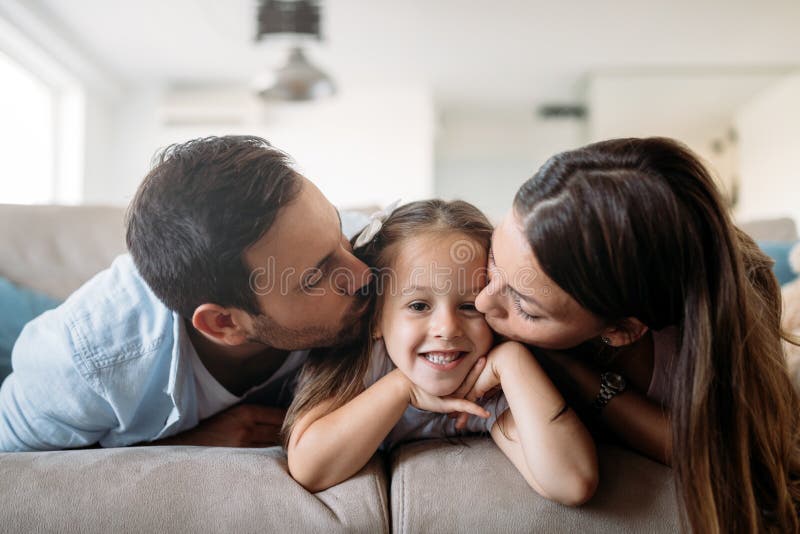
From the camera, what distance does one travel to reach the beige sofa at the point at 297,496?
67 cm

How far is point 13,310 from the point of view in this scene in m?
1.23

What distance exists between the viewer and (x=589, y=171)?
26.0 inches

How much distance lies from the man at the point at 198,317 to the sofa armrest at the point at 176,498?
0.13 metres

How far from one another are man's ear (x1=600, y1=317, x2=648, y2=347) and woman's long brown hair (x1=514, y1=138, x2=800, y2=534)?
19 millimetres

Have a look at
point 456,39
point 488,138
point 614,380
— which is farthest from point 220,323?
point 488,138

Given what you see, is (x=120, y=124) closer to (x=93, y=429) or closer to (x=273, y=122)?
(x=273, y=122)

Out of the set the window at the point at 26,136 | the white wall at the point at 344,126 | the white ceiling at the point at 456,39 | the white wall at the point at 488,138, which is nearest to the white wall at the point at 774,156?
the white ceiling at the point at 456,39

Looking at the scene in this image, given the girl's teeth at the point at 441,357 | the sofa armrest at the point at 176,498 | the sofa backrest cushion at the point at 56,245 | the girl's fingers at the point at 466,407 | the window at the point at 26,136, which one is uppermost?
the window at the point at 26,136

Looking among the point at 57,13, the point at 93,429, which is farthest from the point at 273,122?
the point at 93,429

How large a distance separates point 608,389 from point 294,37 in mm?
2572

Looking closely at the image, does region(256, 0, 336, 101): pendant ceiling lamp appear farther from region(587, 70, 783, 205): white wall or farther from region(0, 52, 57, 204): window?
region(587, 70, 783, 205): white wall

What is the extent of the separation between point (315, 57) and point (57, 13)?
1.53m

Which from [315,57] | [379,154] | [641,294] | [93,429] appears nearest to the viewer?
[641,294]

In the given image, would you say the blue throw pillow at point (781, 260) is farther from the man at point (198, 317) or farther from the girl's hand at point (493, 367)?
the man at point (198, 317)
